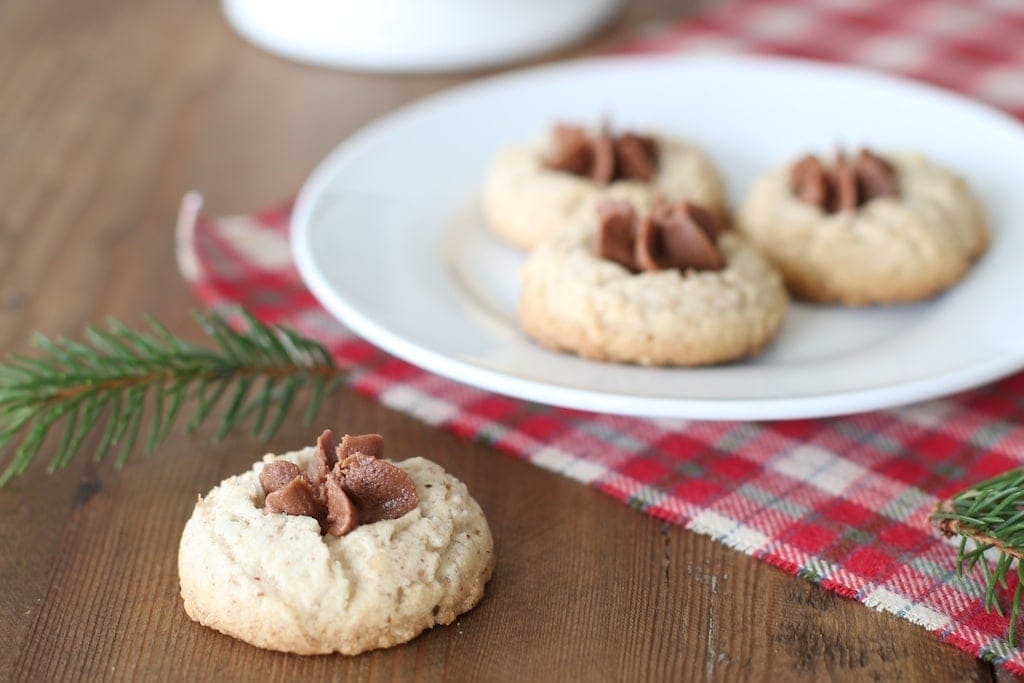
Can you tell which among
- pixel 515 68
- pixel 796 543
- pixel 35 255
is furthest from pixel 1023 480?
pixel 515 68

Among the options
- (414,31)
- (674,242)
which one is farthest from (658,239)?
(414,31)

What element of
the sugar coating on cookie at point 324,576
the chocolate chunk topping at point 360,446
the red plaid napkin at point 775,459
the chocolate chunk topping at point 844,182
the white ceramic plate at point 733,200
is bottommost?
the red plaid napkin at point 775,459

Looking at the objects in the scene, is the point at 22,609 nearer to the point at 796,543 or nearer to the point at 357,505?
the point at 357,505

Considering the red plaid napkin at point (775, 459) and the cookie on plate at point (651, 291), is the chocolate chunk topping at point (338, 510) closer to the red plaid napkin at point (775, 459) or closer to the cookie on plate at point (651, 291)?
the red plaid napkin at point (775, 459)

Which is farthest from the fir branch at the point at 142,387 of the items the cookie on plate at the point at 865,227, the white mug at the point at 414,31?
the white mug at the point at 414,31

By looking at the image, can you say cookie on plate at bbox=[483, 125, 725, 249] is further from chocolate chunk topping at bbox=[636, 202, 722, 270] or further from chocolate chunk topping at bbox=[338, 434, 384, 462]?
chocolate chunk topping at bbox=[338, 434, 384, 462]

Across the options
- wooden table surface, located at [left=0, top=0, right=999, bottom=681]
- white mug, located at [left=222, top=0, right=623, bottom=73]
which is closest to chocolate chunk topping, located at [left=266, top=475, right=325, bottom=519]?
wooden table surface, located at [left=0, top=0, right=999, bottom=681]
